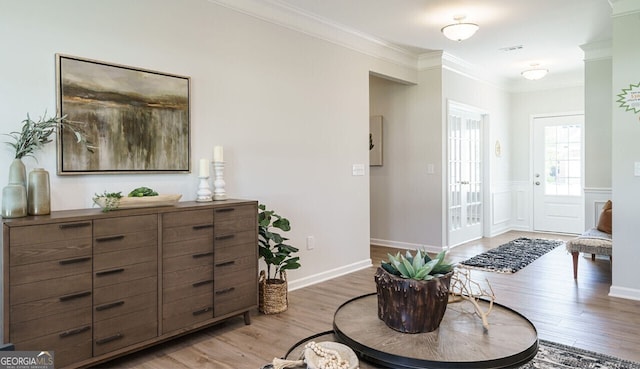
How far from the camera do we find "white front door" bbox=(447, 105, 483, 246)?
6039 millimetres

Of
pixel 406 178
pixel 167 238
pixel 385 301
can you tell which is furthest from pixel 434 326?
pixel 406 178

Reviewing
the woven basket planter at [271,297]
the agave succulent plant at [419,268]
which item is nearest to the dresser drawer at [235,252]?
the woven basket planter at [271,297]

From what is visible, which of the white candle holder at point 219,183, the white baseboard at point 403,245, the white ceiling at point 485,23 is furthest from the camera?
the white baseboard at point 403,245

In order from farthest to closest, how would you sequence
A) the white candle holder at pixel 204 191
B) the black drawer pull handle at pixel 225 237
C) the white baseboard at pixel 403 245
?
the white baseboard at pixel 403 245
the white candle holder at pixel 204 191
the black drawer pull handle at pixel 225 237

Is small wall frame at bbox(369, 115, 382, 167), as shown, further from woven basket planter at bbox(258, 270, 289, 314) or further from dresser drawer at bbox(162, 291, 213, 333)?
dresser drawer at bbox(162, 291, 213, 333)

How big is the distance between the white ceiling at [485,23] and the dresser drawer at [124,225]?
2.26 meters

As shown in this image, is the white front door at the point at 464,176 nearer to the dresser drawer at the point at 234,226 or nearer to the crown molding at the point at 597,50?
the crown molding at the point at 597,50

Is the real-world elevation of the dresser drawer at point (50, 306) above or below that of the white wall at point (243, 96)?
below

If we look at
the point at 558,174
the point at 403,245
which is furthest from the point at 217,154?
the point at 558,174

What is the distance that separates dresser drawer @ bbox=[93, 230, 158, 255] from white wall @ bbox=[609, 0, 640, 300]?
12.5ft

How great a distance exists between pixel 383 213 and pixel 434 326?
466cm

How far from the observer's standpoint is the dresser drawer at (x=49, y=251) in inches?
79.2

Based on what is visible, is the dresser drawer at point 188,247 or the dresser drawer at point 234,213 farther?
the dresser drawer at point 234,213

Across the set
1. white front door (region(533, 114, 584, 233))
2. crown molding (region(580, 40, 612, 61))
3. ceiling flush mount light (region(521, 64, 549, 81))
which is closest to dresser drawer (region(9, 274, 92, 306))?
crown molding (region(580, 40, 612, 61))
